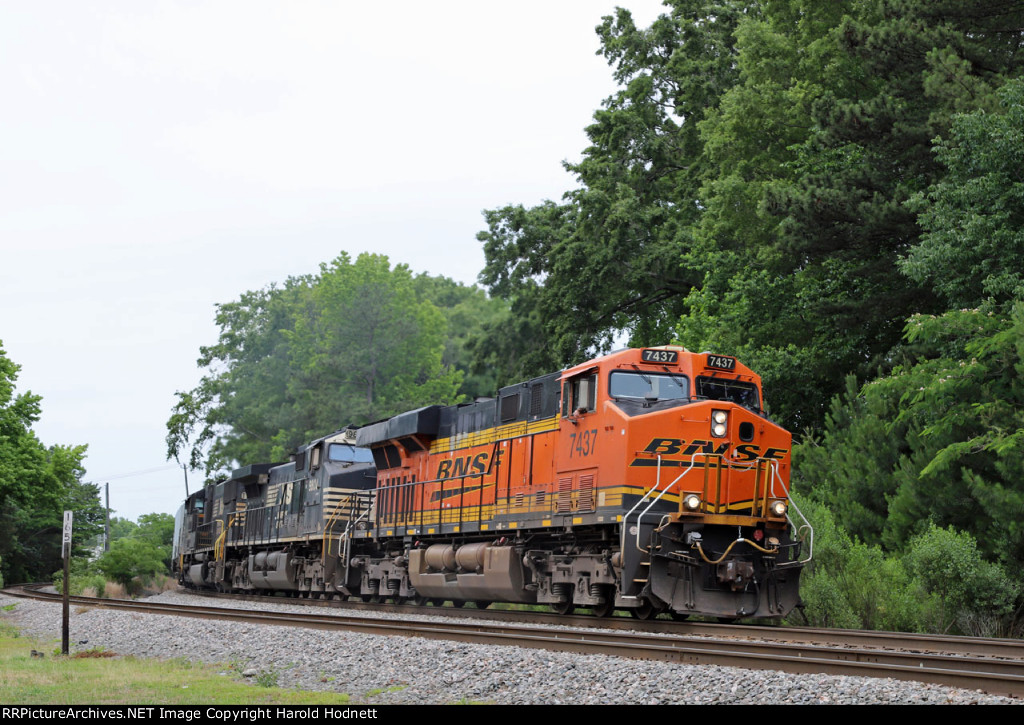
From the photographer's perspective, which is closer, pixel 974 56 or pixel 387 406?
pixel 974 56

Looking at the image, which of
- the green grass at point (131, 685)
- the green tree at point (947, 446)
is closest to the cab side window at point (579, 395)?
the green tree at point (947, 446)

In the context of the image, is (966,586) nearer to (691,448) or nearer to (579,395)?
(691,448)

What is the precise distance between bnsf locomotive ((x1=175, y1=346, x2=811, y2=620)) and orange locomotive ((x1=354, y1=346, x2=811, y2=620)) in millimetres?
23


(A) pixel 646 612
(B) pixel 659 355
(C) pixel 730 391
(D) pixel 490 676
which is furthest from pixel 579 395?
(D) pixel 490 676

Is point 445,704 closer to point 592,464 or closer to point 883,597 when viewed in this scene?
point 592,464

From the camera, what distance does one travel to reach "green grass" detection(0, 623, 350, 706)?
30.7 feet

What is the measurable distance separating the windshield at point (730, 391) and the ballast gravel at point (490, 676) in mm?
5773

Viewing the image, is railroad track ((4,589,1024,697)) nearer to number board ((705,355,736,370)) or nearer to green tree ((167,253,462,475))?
number board ((705,355,736,370))

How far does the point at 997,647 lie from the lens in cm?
1119

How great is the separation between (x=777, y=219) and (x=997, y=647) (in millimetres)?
19619

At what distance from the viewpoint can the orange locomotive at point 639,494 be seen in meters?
14.9

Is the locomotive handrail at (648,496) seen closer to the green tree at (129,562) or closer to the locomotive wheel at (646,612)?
the locomotive wheel at (646,612)

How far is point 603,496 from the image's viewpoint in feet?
51.1

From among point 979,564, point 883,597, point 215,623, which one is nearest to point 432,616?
point 215,623
